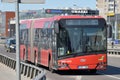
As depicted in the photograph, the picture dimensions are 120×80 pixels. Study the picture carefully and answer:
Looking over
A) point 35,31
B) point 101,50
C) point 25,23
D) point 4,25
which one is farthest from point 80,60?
point 4,25

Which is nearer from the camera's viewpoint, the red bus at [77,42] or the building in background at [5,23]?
the red bus at [77,42]

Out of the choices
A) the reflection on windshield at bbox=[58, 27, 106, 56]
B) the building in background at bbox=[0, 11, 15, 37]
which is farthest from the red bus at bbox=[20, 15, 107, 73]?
the building in background at bbox=[0, 11, 15, 37]

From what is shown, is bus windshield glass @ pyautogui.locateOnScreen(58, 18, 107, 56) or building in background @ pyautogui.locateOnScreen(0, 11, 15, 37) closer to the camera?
bus windshield glass @ pyautogui.locateOnScreen(58, 18, 107, 56)

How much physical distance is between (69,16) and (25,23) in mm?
9028

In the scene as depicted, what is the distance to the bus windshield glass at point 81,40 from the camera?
22750mm

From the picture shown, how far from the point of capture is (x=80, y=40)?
75.0 ft

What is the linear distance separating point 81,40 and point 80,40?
0.16 feet

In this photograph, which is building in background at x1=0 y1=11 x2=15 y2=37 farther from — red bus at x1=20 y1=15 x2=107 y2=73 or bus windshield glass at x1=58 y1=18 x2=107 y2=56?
bus windshield glass at x1=58 y1=18 x2=107 y2=56

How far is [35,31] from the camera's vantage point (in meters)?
28.0

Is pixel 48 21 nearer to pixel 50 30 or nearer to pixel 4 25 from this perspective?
pixel 50 30

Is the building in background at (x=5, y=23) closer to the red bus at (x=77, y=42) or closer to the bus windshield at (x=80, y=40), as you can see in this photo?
the red bus at (x=77, y=42)

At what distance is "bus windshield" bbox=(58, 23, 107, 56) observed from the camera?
74.6ft

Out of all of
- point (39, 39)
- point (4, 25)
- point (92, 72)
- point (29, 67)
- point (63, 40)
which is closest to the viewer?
point (29, 67)

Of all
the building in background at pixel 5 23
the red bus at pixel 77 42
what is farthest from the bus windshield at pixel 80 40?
the building in background at pixel 5 23
